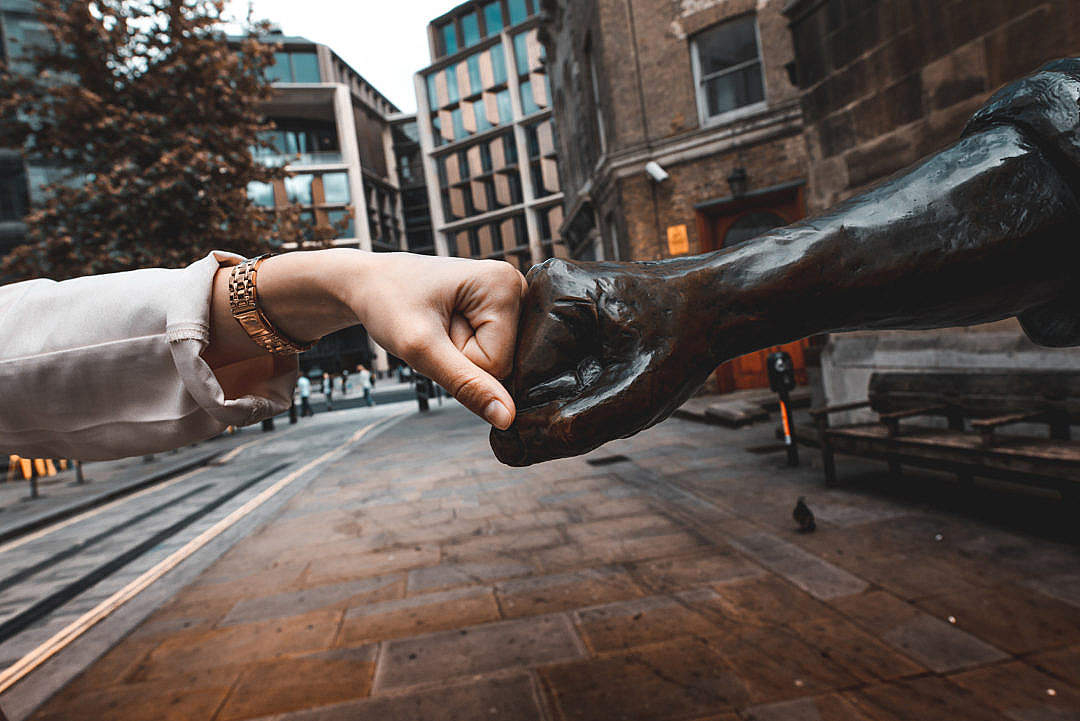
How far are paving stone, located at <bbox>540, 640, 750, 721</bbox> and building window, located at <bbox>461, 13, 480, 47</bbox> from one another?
47.0m

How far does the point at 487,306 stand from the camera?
110 centimetres

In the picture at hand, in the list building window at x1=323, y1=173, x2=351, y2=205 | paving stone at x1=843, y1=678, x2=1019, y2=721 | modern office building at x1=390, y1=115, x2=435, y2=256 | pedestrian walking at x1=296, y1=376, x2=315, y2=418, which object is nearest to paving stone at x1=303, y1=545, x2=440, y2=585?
paving stone at x1=843, y1=678, x2=1019, y2=721

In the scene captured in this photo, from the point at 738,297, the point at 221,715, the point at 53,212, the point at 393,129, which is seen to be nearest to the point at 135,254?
the point at 53,212

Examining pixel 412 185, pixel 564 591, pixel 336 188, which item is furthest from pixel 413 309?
pixel 412 185

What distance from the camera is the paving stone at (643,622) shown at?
2555 mm

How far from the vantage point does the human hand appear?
102 cm

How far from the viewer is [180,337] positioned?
1.08 meters

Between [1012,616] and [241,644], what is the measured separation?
10.8ft

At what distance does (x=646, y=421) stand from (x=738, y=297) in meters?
0.28

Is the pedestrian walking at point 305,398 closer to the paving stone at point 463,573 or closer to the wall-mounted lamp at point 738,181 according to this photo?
the wall-mounted lamp at point 738,181

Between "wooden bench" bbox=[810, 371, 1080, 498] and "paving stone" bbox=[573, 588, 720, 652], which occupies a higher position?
"wooden bench" bbox=[810, 371, 1080, 498]

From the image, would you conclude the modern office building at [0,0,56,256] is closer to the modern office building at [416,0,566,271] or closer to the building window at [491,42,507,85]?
the modern office building at [416,0,566,271]

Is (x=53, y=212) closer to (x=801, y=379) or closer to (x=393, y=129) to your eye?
(x=801, y=379)

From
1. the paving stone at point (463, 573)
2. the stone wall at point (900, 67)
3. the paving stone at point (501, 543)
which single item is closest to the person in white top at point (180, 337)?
the paving stone at point (463, 573)
